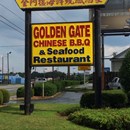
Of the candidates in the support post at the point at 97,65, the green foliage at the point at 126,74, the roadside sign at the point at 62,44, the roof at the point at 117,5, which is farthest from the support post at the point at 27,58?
the roof at the point at 117,5

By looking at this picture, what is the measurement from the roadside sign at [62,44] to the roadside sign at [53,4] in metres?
0.68

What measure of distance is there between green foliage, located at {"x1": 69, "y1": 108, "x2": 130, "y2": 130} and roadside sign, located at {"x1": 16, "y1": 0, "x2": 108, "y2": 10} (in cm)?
449

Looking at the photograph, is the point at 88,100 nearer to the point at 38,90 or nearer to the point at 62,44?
the point at 62,44

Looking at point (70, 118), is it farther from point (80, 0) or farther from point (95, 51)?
point (80, 0)

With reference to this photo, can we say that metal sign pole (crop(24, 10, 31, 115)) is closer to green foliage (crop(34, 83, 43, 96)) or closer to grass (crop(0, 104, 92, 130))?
grass (crop(0, 104, 92, 130))

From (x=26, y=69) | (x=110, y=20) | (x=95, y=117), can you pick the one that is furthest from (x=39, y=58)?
(x=110, y=20)

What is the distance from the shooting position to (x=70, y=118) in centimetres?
1493

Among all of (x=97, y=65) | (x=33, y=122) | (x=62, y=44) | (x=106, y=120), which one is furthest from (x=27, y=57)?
(x=106, y=120)

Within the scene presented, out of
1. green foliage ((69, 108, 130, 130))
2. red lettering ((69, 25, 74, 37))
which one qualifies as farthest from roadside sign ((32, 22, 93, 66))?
green foliage ((69, 108, 130, 130))

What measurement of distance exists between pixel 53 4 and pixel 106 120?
18.7ft

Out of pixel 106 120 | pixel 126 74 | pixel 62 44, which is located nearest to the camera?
pixel 106 120

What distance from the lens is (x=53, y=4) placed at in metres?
17.0

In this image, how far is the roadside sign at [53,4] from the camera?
16763 mm

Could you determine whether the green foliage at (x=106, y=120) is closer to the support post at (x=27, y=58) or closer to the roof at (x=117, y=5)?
the support post at (x=27, y=58)
